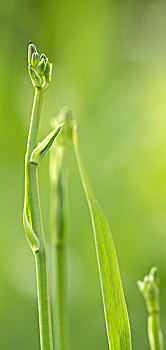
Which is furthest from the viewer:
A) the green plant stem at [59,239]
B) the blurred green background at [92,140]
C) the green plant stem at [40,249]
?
the blurred green background at [92,140]

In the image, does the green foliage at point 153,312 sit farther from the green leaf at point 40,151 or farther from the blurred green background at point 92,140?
the blurred green background at point 92,140

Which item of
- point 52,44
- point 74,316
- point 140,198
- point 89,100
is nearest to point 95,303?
point 74,316

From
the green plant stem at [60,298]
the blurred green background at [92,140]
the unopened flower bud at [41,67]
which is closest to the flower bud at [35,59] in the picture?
the unopened flower bud at [41,67]

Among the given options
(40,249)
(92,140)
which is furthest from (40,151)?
(92,140)

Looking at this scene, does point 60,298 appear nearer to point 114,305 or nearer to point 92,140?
point 114,305

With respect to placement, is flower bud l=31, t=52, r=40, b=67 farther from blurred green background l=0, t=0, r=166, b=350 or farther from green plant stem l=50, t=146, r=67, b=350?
blurred green background l=0, t=0, r=166, b=350

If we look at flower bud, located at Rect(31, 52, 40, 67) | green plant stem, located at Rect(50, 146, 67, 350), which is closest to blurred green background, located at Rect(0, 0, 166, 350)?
green plant stem, located at Rect(50, 146, 67, 350)
